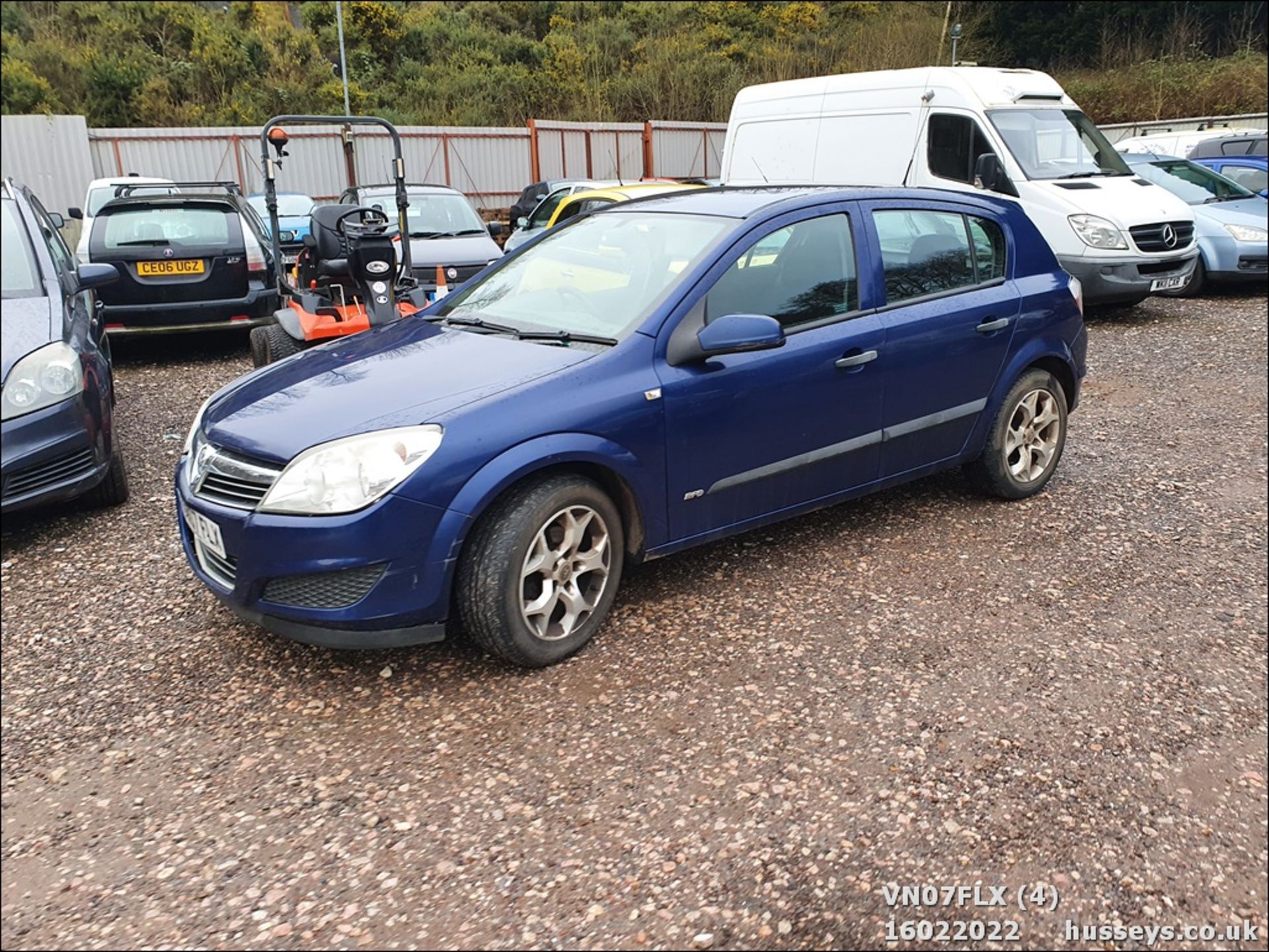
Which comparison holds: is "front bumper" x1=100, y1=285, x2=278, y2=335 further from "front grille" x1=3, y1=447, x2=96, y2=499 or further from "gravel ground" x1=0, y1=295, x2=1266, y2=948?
"front grille" x1=3, y1=447, x2=96, y2=499

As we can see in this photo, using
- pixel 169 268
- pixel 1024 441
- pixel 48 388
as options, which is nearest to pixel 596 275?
pixel 48 388

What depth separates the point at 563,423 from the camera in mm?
3221

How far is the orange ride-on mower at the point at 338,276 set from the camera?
6.67 meters

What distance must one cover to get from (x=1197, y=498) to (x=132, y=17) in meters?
27.4

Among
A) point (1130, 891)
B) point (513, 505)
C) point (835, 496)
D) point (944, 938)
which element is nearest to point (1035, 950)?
point (944, 938)

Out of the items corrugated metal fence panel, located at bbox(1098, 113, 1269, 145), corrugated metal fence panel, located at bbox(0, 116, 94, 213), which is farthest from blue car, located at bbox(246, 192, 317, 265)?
corrugated metal fence panel, located at bbox(1098, 113, 1269, 145)

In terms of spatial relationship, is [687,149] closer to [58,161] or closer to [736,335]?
[58,161]

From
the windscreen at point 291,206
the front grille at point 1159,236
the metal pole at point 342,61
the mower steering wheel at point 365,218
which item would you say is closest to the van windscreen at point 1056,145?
the front grille at point 1159,236

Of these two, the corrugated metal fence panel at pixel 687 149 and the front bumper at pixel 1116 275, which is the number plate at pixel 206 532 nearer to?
the front bumper at pixel 1116 275

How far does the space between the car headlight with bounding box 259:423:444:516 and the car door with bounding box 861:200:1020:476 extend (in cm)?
214

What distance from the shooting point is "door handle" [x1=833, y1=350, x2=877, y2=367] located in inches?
→ 156

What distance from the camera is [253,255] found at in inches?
326

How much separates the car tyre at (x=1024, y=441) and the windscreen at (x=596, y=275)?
1.81m

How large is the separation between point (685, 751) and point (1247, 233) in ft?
34.9
